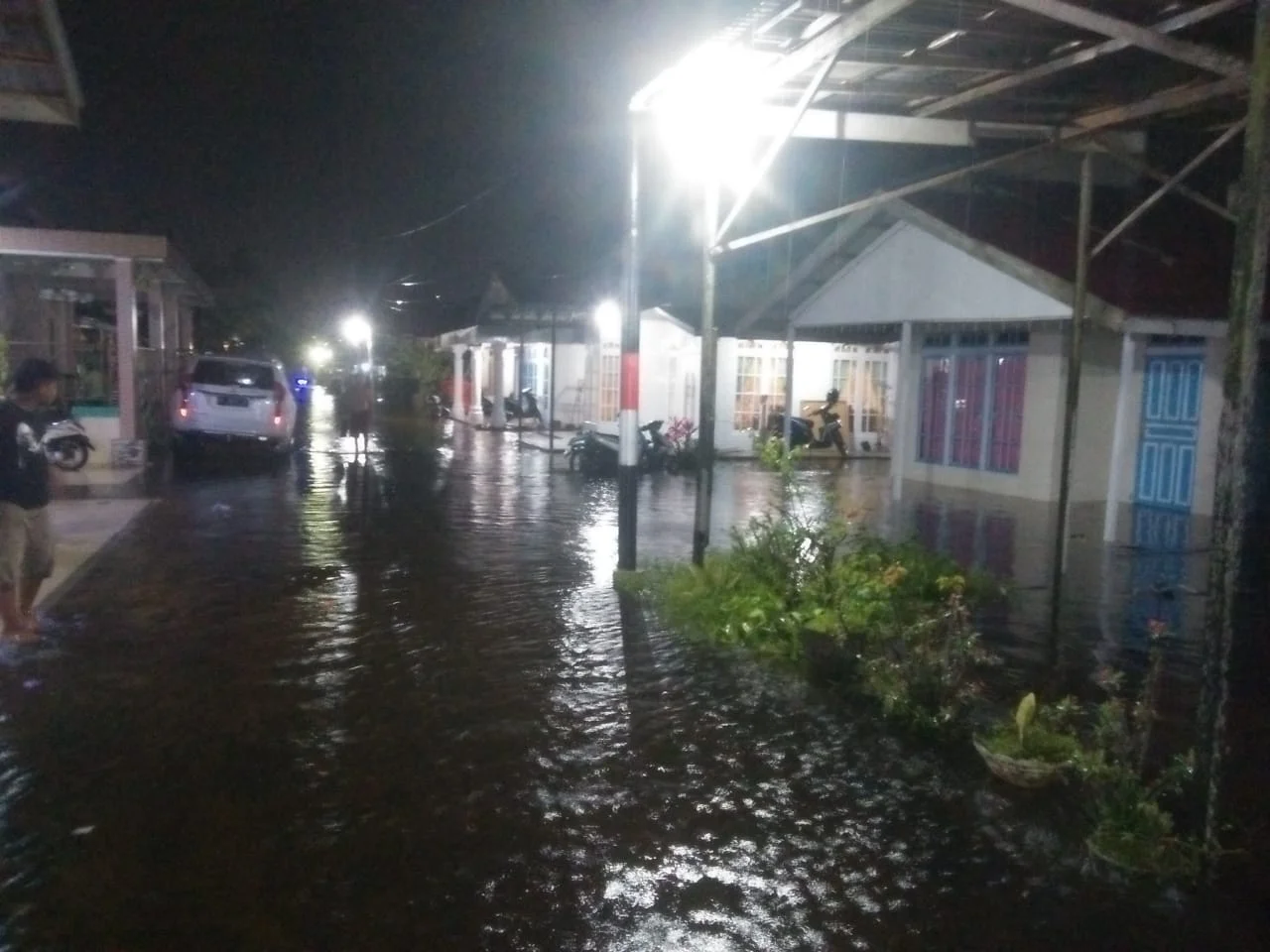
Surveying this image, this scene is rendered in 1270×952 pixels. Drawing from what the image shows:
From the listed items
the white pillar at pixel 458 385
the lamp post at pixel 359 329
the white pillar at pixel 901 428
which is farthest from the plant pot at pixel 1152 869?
the lamp post at pixel 359 329

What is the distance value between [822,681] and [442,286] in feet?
113

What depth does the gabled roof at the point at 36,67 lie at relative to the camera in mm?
9898

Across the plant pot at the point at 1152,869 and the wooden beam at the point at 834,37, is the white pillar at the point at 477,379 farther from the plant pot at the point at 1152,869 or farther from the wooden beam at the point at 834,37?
the plant pot at the point at 1152,869

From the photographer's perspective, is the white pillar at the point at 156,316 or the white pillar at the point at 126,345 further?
the white pillar at the point at 156,316

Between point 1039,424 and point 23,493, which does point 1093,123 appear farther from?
point 23,493

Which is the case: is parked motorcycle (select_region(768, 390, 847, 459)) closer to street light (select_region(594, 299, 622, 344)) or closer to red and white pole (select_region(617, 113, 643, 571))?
street light (select_region(594, 299, 622, 344))

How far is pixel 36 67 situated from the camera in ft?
36.6

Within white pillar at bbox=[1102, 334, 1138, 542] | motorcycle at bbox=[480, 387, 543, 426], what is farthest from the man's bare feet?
motorcycle at bbox=[480, 387, 543, 426]

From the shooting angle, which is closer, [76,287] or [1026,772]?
[1026,772]

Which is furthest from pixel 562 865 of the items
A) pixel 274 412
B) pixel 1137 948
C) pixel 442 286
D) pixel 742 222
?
pixel 442 286

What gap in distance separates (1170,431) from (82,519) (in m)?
13.4

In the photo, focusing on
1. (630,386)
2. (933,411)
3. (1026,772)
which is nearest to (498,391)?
(933,411)

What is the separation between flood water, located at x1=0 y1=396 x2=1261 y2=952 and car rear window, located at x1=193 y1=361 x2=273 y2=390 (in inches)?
437

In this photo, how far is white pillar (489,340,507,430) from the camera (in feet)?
101
